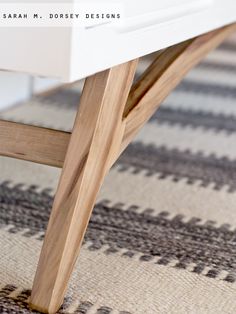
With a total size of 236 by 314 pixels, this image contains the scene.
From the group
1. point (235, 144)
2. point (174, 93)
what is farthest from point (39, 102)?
point (235, 144)

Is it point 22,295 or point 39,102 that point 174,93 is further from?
point 22,295

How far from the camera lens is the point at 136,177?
38.4 inches

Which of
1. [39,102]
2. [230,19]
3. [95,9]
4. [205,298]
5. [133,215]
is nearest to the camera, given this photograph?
[95,9]

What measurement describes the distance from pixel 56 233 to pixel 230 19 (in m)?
0.50

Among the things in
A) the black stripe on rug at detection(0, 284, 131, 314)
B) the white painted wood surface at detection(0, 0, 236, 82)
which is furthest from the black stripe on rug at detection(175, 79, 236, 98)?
the black stripe on rug at detection(0, 284, 131, 314)

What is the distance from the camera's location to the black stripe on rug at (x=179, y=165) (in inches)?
38.9

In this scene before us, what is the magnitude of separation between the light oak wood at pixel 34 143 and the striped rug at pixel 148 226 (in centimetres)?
13

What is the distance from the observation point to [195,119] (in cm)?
132

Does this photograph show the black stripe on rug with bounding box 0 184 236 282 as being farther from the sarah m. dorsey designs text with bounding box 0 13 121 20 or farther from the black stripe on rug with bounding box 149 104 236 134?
the black stripe on rug with bounding box 149 104 236 134

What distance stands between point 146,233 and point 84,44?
1.08 feet

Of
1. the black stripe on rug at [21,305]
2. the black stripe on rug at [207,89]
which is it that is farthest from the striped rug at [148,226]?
the black stripe on rug at [207,89]

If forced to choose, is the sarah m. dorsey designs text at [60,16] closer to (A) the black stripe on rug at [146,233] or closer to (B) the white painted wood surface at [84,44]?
(B) the white painted wood surface at [84,44]

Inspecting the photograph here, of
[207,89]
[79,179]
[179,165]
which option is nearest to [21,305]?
[79,179]

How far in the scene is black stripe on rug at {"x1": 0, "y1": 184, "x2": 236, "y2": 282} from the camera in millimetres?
717
